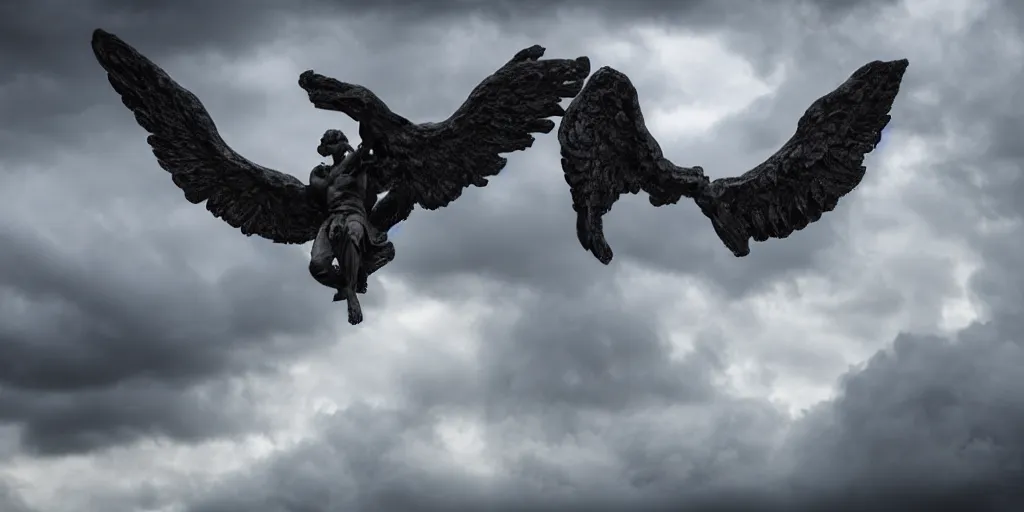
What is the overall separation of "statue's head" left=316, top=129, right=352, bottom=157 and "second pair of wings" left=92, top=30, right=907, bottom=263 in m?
0.43

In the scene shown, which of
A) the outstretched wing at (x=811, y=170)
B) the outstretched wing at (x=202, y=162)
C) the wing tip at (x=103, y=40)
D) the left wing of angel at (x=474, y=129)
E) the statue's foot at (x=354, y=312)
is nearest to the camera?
the statue's foot at (x=354, y=312)

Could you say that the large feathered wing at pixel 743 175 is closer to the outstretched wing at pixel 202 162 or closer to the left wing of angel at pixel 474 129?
the left wing of angel at pixel 474 129

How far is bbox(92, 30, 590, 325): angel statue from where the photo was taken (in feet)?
65.8

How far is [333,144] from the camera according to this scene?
2058 centimetres

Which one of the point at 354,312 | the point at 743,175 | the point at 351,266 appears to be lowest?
the point at 354,312

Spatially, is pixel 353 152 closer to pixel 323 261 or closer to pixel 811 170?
pixel 323 261

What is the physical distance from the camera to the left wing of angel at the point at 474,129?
20.3 metres

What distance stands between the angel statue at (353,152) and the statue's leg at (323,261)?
0.6 inches

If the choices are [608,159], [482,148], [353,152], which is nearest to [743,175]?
[608,159]

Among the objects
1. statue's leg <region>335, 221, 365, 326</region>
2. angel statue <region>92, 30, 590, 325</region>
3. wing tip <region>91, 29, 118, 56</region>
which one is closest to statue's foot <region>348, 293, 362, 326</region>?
statue's leg <region>335, 221, 365, 326</region>

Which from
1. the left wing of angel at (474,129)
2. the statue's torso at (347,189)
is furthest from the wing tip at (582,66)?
the statue's torso at (347,189)

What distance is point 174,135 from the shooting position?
20484 mm

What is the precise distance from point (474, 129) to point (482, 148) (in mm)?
236

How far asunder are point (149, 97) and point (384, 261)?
3.13 meters
